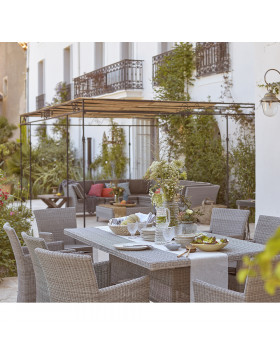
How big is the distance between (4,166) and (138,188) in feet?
24.8

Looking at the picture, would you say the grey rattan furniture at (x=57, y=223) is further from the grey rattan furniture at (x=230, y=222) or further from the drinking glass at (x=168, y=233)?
the drinking glass at (x=168, y=233)

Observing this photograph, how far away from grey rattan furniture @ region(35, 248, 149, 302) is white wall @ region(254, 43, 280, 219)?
15.2 feet

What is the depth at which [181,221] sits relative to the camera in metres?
4.94

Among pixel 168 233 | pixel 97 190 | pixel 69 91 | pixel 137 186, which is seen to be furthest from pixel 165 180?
pixel 69 91

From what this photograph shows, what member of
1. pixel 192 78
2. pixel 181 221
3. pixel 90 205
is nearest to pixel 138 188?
pixel 90 205

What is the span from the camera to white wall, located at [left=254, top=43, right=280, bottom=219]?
27.0ft

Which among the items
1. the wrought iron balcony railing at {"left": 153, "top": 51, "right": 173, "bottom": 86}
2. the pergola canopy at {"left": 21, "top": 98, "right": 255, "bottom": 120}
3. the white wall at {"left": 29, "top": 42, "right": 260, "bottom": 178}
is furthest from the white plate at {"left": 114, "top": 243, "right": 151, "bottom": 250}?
the wrought iron balcony railing at {"left": 153, "top": 51, "right": 173, "bottom": 86}

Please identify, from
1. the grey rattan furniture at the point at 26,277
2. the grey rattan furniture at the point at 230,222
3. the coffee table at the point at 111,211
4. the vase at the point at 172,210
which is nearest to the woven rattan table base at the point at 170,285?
the vase at the point at 172,210

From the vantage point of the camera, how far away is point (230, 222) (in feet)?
20.1

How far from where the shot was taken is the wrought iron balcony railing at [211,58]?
13.2 meters

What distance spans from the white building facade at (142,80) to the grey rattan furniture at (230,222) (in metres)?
2.39
